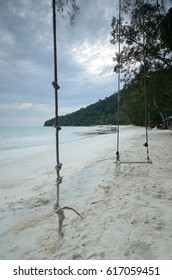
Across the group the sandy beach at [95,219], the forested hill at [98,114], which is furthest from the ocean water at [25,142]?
the forested hill at [98,114]

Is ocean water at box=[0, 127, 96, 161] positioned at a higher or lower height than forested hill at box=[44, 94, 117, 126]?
lower

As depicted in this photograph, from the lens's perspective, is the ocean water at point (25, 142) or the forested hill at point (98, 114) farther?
the forested hill at point (98, 114)

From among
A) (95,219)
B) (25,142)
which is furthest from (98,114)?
(95,219)

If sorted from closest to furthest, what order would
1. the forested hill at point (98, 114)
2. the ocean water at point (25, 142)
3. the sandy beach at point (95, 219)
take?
1. the sandy beach at point (95, 219)
2. the ocean water at point (25, 142)
3. the forested hill at point (98, 114)

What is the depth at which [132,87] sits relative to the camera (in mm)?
17969

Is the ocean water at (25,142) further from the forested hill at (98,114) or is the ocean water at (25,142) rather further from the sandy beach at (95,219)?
the forested hill at (98,114)

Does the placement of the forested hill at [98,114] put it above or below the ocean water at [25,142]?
above

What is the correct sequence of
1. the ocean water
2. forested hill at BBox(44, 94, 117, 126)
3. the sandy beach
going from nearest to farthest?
→ the sandy beach, the ocean water, forested hill at BBox(44, 94, 117, 126)

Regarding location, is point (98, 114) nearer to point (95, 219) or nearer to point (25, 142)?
point (25, 142)

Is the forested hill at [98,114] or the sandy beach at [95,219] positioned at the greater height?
the forested hill at [98,114]

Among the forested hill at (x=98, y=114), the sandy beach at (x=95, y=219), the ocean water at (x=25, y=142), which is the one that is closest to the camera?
the sandy beach at (x=95, y=219)

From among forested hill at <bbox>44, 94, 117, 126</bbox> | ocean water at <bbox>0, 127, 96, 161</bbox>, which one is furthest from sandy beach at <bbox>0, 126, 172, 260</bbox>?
forested hill at <bbox>44, 94, 117, 126</bbox>

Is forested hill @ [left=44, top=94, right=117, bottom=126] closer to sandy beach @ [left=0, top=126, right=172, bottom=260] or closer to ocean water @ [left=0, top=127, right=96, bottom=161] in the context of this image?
ocean water @ [left=0, top=127, right=96, bottom=161]
